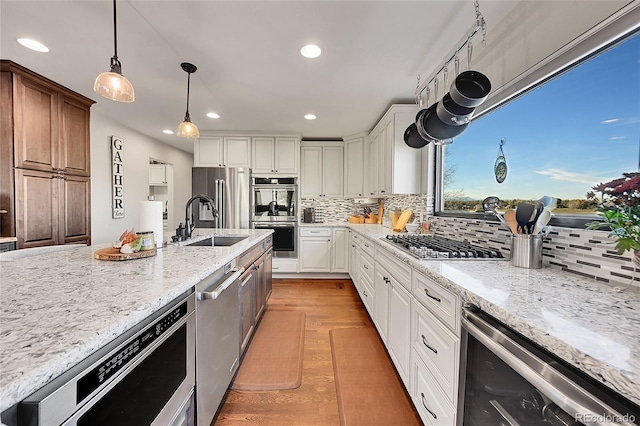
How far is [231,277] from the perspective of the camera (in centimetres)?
145

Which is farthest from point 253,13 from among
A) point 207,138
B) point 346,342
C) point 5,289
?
point 207,138

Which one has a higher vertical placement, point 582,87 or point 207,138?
point 207,138

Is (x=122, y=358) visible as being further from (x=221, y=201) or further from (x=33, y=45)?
(x=221, y=201)

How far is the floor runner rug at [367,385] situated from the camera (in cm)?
148

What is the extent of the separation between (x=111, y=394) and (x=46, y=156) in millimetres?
3223

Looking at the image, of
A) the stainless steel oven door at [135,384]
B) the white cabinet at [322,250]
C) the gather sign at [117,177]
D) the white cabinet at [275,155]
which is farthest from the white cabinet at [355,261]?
the gather sign at [117,177]

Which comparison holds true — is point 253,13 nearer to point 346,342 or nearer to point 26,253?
point 26,253

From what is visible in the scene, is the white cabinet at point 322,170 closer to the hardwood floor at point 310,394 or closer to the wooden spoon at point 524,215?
the hardwood floor at point 310,394

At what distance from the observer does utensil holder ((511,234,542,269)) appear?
49.4 inches

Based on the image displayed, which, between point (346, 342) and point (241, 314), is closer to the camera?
point (241, 314)

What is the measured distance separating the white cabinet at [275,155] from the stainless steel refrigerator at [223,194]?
10.0 inches

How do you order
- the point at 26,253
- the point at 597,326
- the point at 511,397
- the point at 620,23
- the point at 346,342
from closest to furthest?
the point at 597,326 → the point at 511,397 → the point at 620,23 → the point at 26,253 → the point at 346,342

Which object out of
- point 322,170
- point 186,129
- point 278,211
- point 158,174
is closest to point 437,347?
point 186,129

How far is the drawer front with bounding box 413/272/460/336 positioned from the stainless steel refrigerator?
3275 millimetres
